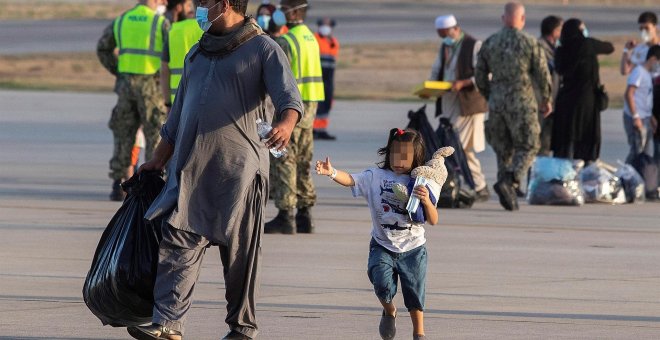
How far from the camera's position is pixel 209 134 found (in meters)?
7.25

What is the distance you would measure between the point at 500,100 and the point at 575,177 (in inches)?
44.8

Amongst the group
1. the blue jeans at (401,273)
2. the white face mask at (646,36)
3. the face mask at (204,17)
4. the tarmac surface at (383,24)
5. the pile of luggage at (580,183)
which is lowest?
the tarmac surface at (383,24)

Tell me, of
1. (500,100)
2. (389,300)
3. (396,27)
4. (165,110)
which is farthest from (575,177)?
(396,27)

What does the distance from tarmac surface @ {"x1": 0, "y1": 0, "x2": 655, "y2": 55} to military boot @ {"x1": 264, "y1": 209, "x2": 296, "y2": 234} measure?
32830 mm

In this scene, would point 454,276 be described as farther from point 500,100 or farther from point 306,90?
point 500,100

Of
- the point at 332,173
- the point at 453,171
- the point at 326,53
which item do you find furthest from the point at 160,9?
the point at 326,53

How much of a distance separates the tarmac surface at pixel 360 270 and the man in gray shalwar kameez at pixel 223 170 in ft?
2.18

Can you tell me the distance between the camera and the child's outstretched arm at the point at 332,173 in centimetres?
736

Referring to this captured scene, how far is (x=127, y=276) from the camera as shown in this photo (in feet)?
24.1

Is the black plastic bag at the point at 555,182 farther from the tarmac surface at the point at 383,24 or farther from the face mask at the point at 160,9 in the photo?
the tarmac surface at the point at 383,24

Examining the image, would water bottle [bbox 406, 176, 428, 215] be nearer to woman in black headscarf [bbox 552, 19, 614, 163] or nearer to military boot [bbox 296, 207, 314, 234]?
military boot [bbox 296, 207, 314, 234]

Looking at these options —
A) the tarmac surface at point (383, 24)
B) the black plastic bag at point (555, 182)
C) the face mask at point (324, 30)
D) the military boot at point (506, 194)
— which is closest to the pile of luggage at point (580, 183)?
the black plastic bag at point (555, 182)

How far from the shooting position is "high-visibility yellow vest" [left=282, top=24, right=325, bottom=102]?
12.1 meters

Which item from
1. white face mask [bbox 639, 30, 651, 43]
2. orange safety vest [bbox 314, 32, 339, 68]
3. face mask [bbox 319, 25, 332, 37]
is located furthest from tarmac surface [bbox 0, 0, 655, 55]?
white face mask [bbox 639, 30, 651, 43]
